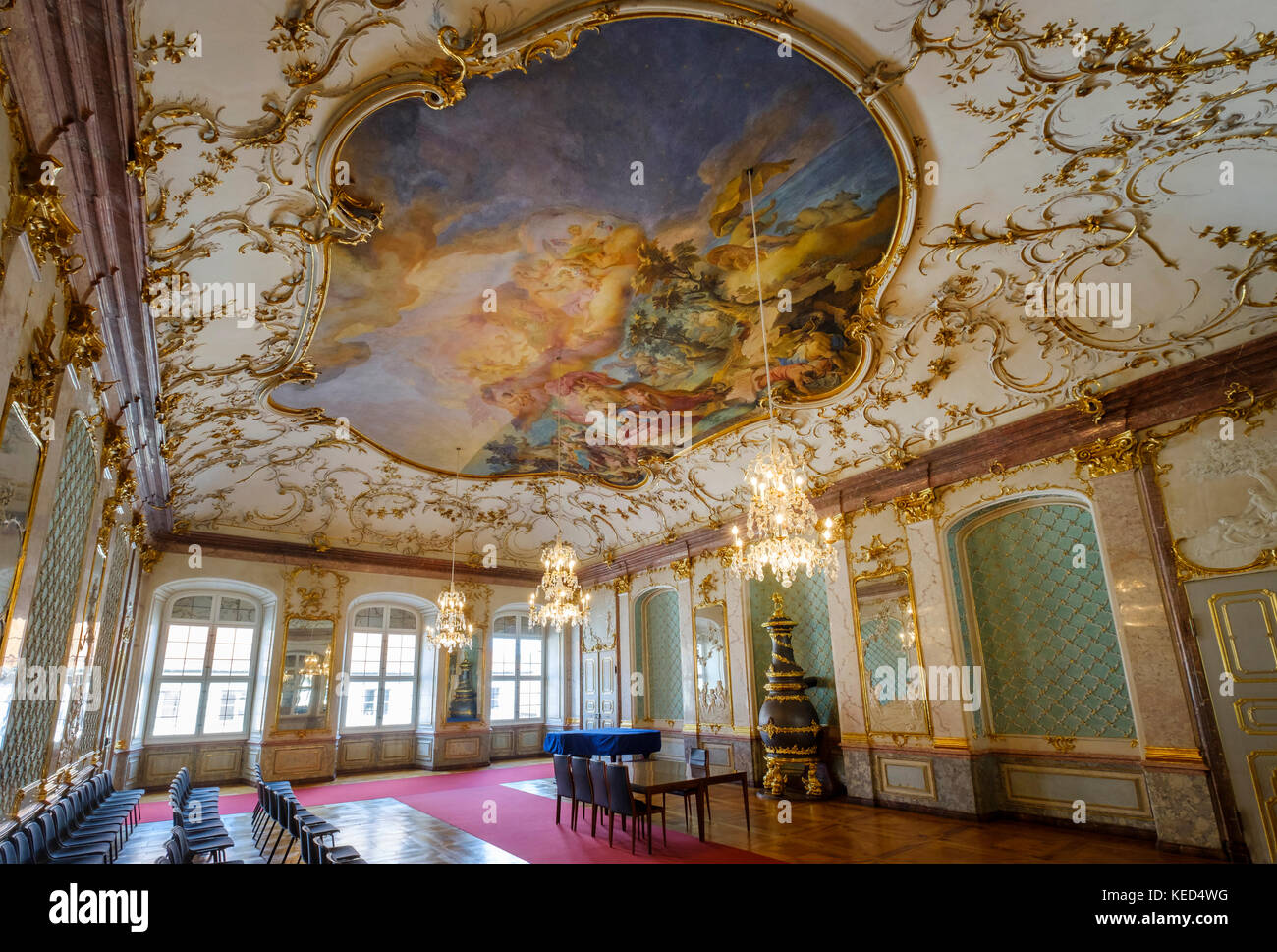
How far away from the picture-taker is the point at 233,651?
13.1 meters

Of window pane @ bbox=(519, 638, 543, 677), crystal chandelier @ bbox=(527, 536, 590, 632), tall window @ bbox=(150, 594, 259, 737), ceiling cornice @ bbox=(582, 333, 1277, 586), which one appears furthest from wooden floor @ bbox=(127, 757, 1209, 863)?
window pane @ bbox=(519, 638, 543, 677)

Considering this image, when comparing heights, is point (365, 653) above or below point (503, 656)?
above

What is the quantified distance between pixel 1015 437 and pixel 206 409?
10.7m

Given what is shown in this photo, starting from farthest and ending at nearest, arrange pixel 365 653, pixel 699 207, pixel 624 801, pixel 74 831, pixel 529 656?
1. pixel 529 656
2. pixel 365 653
3. pixel 624 801
4. pixel 699 207
5. pixel 74 831

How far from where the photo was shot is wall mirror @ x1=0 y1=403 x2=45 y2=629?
3.54 metres

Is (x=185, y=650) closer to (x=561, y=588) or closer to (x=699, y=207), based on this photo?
(x=561, y=588)

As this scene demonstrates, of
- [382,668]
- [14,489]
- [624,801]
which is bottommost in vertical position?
[624,801]

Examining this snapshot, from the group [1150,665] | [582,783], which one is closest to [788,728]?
[582,783]

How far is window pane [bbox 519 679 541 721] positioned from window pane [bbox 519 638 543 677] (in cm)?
25

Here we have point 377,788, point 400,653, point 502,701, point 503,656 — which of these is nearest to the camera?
point 377,788

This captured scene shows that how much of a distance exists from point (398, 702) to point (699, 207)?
12826mm

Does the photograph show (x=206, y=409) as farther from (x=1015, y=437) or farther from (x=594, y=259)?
(x=1015, y=437)

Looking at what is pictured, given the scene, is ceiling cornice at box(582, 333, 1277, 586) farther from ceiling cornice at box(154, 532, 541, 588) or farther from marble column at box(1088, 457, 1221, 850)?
ceiling cornice at box(154, 532, 541, 588)

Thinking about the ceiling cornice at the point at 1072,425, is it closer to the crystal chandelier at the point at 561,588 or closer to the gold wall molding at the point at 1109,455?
the gold wall molding at the point at 1109,455
